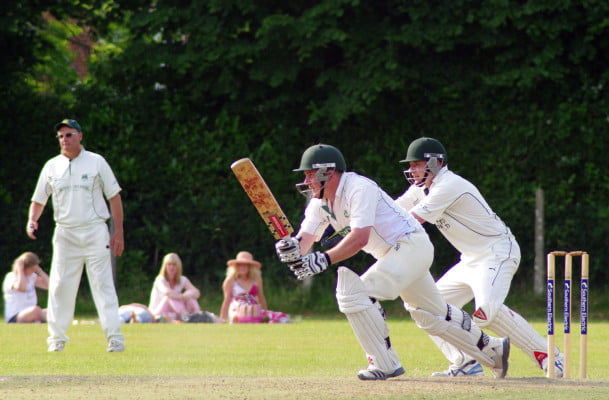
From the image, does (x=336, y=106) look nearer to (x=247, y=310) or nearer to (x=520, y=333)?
(x=247, y=310)

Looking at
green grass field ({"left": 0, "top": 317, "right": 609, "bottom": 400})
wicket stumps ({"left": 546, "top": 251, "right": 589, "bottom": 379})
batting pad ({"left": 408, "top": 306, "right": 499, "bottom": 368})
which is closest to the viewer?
green grass field ({"left": 0, "top": 317, "right": 609, "bottom": 400})

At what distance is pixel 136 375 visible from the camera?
24.3 feet

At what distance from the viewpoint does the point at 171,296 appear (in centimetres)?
1360

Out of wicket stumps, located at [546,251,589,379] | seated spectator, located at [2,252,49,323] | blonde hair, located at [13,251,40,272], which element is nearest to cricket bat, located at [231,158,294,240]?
wicket stumps, located at [546,251,589,379]

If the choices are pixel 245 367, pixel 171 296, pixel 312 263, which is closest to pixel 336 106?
pixel 171 296

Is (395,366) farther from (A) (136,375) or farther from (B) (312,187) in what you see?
(A) (136,375)

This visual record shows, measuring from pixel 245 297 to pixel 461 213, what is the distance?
6482 mm

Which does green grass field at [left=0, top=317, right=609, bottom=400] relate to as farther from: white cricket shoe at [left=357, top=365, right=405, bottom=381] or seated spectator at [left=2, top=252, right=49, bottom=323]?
seated spectator at [left=2, top=252, right=49, bottom=323]

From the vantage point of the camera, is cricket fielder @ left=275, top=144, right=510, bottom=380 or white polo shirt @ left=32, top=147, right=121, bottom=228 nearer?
cricket fielder @ left=275, top=144, right=510, bottom=380

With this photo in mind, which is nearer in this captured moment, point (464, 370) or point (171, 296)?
point (464, 370)

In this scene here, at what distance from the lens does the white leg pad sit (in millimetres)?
7473

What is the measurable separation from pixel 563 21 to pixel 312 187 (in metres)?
9.62

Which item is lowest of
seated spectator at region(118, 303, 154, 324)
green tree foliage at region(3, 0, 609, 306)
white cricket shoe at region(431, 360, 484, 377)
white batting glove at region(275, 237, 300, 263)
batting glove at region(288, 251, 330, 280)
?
seated spectator at region(118, 303, 154, 324)

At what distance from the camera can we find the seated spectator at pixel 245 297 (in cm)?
1353
